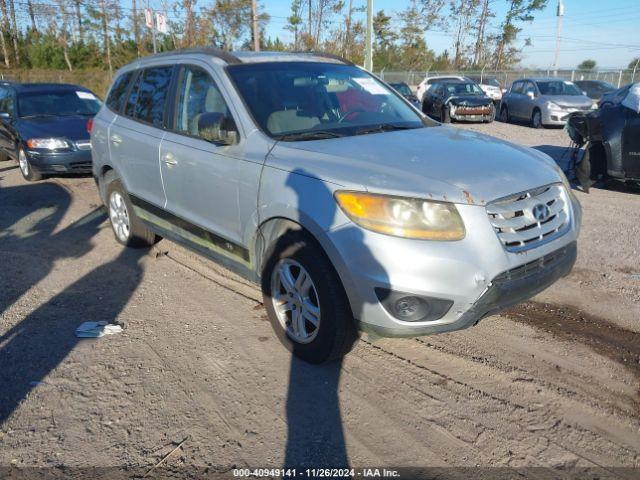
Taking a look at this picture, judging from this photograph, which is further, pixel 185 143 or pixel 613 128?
pixel 613 128

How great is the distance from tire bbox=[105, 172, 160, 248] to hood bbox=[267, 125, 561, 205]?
8.46ft

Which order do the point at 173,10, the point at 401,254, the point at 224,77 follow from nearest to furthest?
the point at 401,254
the point at 224,77
the point at 173,10

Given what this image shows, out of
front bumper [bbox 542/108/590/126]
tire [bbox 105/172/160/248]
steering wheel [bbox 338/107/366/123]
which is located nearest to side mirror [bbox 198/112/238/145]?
steering wheel [bbox 338/107/366/123]

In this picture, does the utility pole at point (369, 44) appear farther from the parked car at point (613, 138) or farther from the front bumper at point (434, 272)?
the front bumper at point (434, 272)

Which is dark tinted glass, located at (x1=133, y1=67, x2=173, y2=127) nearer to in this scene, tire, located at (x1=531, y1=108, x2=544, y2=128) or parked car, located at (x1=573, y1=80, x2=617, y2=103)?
tire, located at (x1=531, y1=108, x2=544, y2=128)

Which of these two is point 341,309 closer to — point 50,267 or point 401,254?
point 401,254

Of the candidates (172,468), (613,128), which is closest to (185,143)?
(172,468)

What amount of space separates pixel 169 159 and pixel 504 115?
56.6 feet

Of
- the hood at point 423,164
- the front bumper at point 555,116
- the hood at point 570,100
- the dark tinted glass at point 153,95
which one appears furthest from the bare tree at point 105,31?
the hood at point 423,164

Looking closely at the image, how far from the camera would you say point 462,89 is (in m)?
19.2

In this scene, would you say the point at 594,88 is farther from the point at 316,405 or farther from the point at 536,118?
the point at 316,405

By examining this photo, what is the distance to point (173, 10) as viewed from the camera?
117 ft

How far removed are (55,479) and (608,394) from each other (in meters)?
2.94

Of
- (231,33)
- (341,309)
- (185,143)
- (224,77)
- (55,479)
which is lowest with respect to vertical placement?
(55,479)
